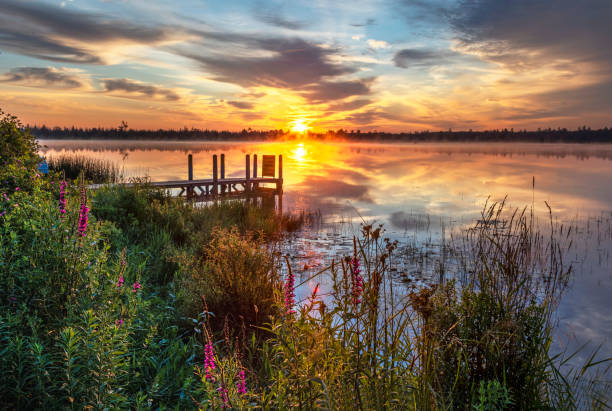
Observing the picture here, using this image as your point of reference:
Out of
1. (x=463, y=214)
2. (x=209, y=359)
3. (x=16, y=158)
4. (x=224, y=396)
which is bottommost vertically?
(x=463, y=214)

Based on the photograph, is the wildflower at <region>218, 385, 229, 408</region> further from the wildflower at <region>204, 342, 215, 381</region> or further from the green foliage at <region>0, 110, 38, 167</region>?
the green foliage at <region>0, 110, 38, 167</region>

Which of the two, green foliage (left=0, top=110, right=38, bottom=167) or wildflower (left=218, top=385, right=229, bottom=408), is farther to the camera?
green foliage (left=0, top=110, right=38, bottom=167)

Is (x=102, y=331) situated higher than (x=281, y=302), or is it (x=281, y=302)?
(x=281, y=302)

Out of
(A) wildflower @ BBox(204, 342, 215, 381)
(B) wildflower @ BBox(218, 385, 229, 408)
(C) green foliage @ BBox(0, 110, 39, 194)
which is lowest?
(B) wildflower @ BBox(218, 385, 229, 408)

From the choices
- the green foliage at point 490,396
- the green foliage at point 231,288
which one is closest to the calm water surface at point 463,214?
the green foliage at point 231,288

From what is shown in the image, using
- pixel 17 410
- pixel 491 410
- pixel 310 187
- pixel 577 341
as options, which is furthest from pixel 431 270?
pixel 310 187

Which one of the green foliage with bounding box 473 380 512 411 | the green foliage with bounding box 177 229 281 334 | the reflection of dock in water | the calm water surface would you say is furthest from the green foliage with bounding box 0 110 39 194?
the reflection of dock in water

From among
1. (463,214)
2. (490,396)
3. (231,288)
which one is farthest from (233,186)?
(490,396)

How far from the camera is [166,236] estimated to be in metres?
8.81

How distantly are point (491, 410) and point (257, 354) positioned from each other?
10.1 feet

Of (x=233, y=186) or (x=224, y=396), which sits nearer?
(x=224, y=396)

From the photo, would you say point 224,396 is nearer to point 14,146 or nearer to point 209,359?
point 209,359

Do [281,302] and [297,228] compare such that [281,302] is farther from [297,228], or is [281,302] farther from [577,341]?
[297,228]

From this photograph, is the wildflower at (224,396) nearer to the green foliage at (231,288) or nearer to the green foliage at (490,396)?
the green foliage at (490,396)
